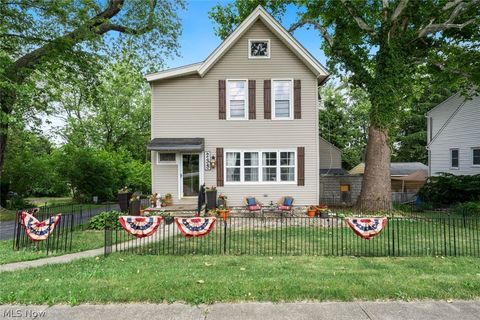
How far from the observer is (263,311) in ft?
13.7

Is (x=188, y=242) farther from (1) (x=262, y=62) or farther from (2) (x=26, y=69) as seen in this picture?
(2) (x=26, y=69)

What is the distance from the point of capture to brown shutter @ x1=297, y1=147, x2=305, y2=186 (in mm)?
13484

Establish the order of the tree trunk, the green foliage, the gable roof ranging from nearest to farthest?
the gable roof → the tree trunk → the green foliage

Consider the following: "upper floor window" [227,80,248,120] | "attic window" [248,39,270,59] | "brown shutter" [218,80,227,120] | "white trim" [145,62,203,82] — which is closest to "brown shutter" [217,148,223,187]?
"brown shutter" [218,80,227,120]

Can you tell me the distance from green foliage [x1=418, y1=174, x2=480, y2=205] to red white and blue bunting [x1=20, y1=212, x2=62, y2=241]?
1791 cm

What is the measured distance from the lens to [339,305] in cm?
434

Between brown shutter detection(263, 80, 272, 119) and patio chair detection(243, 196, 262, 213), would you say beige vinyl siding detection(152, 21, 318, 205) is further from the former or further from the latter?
patio chair detection(243, 196, 262, 213)

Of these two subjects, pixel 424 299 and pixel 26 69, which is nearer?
pixel 424 299

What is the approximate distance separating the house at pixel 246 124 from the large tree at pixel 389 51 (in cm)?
267

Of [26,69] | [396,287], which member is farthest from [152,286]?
[26,69]

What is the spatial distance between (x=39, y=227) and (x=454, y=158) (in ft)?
76.5

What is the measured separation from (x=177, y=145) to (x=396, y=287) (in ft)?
32.3

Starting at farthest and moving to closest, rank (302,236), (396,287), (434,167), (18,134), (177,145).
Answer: (434,167), (18,134), (177,145), (302,236), (396,287)

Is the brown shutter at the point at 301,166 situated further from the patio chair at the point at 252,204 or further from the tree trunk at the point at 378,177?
the tree trunk at the point at 378,177
